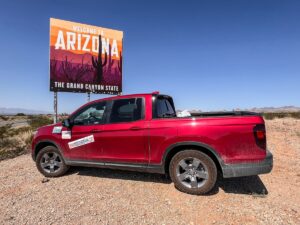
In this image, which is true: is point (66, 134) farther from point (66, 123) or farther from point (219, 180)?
point (219, 180)

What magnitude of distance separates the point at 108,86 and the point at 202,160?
30.6ft


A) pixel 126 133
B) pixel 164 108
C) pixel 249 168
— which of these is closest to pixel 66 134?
pixel 126 133

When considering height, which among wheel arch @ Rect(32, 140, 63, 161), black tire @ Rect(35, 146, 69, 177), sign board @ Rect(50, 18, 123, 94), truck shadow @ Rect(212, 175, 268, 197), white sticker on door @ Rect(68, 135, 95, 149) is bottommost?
truck shadow @ Rect(212, 175, 268, 197)

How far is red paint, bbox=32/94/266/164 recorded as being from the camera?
3.64 meters

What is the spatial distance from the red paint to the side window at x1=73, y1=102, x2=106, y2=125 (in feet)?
0.41

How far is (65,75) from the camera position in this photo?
11.0 m

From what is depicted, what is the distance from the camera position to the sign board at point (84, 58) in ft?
35.1

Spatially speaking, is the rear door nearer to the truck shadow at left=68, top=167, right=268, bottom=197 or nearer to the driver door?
the driver door

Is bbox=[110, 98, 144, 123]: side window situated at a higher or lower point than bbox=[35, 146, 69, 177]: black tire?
higher

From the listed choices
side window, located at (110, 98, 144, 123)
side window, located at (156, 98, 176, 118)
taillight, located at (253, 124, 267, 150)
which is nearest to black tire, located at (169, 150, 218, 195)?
taillight, located at (253, 124, 267, 150)

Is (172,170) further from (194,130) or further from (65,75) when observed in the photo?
(65,75)

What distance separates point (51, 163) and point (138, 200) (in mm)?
2663

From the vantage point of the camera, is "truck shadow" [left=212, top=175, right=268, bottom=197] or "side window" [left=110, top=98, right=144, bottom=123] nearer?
"truck shadow" [left=212, top=175, right=268, bottom=197]

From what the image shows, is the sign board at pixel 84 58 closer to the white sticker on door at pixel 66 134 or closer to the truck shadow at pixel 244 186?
the white sticker on door at pixel 66 134
